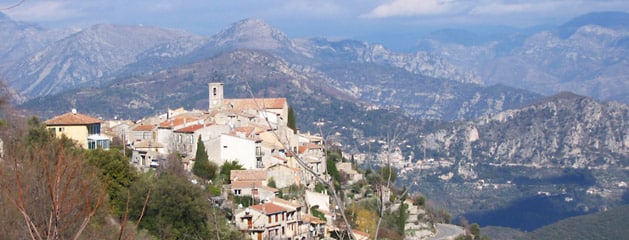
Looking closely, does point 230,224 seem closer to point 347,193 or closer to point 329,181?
point 347,193

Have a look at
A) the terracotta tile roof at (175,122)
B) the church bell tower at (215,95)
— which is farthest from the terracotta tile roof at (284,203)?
the church bell tower at (215,95)

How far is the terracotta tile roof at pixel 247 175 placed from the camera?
44812 millimetres

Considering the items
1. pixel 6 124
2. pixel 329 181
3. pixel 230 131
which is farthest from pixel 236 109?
pixel 329 181

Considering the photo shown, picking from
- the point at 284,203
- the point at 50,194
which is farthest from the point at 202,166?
the point at 50,194

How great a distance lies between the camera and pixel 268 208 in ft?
131

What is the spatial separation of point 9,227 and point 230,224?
901 inches

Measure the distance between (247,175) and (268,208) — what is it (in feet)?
18.1

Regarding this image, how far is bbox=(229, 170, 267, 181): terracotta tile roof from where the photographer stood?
44812 millimetres

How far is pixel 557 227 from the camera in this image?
348ft

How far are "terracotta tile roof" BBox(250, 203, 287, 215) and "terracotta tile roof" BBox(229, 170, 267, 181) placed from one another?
4355 millimetres

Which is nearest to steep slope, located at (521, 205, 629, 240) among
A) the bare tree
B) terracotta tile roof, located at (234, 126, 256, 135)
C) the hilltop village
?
the hilltop village

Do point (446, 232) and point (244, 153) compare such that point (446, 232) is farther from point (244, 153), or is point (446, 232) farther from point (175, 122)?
point (175, 122)

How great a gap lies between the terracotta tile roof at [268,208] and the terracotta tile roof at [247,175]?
436cm

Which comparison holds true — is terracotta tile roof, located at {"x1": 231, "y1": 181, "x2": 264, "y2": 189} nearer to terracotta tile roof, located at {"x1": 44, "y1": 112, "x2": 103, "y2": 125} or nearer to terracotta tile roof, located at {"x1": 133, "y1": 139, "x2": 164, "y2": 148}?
terracotta tile roof, located at {"x1": 133, "y1": 139, "x2": 164, "y2": 148}
